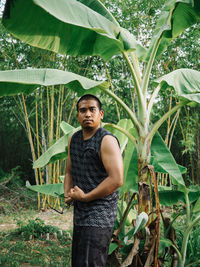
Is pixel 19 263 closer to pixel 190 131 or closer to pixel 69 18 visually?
pixel 69 18

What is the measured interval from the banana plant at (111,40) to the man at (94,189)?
662 mm

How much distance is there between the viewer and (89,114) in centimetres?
154

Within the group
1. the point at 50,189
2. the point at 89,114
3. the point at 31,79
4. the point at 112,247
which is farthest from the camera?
the point at 50,189

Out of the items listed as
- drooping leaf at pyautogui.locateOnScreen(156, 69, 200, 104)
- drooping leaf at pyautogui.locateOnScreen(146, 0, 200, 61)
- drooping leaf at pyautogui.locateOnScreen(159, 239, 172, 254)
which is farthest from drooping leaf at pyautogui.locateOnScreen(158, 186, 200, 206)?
drooping leaf at pyautogui.locateOnScreen(146, 0, 200, 61)

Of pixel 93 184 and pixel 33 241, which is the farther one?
pixel 33 241

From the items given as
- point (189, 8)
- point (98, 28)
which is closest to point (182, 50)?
point (189, 8)

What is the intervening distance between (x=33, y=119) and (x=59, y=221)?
3.11 meters

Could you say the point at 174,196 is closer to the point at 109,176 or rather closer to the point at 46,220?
the point at 109,176

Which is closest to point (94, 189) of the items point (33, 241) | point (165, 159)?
point (165, 159)

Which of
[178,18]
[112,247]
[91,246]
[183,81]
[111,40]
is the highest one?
[178,18]

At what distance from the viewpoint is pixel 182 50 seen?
5.11 meters

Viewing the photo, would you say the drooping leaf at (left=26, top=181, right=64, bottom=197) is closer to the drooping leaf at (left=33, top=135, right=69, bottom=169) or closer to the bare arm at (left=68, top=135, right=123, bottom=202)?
the drooping leaf at (left=33, top=135, right=69, bottom=169)

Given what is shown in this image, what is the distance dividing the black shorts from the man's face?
52 cm

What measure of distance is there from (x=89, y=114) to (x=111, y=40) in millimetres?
1109
